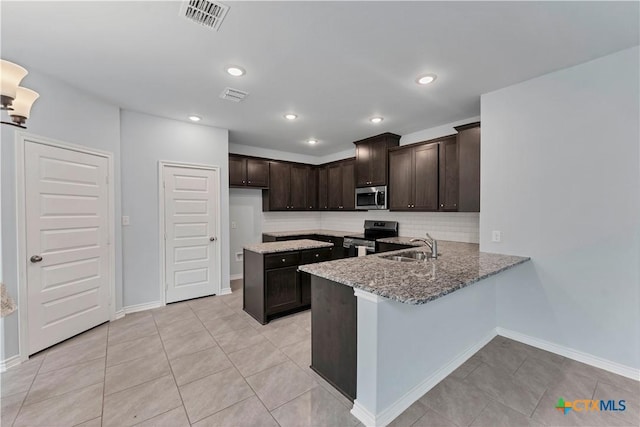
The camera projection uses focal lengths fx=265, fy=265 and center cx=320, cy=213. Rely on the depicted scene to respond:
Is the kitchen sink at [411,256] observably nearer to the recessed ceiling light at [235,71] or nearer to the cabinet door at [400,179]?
the cabinet door at [400,179]

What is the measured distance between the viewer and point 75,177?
284 centimetres

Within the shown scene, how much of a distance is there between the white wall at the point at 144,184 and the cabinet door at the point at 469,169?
3713 mm

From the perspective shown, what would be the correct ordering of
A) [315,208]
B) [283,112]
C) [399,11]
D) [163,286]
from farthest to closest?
1. [315,208]
2. [163,286]
3. [283,112]
4. [399,11]

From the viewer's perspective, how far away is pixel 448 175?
361cm

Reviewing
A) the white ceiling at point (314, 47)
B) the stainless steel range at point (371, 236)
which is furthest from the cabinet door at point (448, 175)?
the stainless steel range at point (371, 236)

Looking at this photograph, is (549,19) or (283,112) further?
(283,112)

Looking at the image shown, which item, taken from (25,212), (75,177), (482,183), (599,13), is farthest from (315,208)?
(599,13)

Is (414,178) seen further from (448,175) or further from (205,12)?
(205,12)

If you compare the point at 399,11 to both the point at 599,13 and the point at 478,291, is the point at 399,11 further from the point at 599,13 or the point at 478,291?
the point at 478,291

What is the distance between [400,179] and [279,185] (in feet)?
7.91

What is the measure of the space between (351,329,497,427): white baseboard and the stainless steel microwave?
97.5 inches

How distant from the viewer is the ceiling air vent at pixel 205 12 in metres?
1.65

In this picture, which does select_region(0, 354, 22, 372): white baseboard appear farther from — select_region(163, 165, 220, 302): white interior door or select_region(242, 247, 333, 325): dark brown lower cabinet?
select_region(242, 247, 333, 325): dark brown lower cabinet

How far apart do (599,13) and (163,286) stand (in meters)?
5.04
